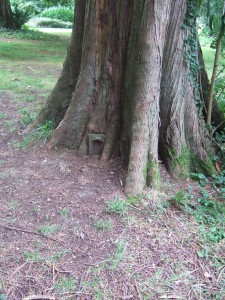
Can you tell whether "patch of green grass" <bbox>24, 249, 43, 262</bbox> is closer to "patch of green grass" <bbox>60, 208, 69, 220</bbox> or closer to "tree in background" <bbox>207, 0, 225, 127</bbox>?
"patch of green grass" <bbox>60, 208, 69, 220</bbox>

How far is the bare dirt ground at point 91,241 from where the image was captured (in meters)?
2.56

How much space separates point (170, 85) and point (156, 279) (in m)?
2.17

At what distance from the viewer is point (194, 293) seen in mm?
2588

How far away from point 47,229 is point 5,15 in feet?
71.5

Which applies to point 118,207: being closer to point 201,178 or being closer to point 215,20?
point 201,178

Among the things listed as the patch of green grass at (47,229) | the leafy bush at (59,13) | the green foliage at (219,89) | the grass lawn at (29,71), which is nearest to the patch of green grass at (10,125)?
the grass lawn at (29,71)

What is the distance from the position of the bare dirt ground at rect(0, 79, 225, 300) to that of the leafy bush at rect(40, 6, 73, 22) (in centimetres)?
3377

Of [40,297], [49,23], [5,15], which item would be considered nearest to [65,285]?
[40,297]

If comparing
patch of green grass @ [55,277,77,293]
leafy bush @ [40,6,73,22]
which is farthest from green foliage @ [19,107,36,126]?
leafy bush @ [40,6,73,22]

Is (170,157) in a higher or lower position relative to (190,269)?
higher

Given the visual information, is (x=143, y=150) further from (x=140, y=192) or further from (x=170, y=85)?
(x=170, y=85)

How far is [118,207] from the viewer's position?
129 inches

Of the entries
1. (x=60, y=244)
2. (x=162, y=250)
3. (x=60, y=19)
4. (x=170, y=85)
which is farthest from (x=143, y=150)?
(x=60, y=19)

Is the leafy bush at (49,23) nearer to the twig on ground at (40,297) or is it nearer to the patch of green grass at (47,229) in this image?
the patch of green grass at (47,229)
